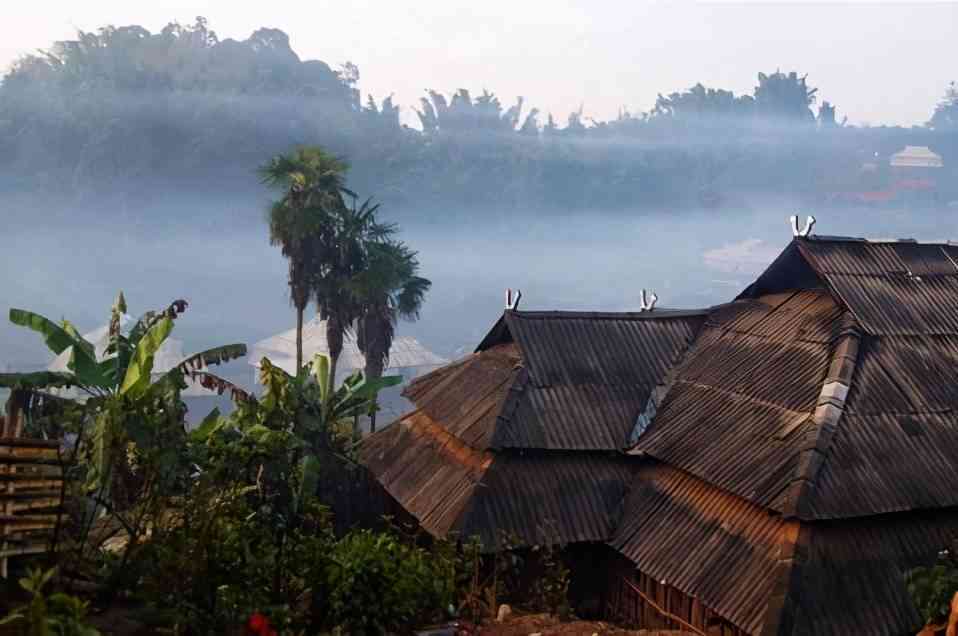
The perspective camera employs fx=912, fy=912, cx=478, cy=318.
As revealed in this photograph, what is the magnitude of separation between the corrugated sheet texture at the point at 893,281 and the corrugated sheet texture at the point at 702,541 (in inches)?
161

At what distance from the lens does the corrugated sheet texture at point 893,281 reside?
15602 millimetres

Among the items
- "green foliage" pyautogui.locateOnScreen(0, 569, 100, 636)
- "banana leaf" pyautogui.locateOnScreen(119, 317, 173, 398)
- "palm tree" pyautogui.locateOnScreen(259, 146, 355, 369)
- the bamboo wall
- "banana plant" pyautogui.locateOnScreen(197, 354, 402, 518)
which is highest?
"palm tree" pyautogui.locateOnScreen(259, 146, 355, 369)

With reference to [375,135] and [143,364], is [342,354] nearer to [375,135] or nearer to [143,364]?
[143,364]

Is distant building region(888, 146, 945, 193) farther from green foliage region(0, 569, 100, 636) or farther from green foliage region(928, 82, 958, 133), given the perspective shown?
green foliage region(0, 569, 100, 636)

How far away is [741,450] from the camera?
1408 centimetres

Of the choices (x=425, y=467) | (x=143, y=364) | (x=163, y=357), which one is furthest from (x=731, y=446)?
(x=163, y=357)

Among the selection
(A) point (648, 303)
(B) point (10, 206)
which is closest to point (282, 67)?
(B) point (10, 206)

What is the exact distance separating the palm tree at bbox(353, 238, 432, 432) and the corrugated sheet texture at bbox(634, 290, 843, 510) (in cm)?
1169

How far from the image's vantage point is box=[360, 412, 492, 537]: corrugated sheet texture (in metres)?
15.3

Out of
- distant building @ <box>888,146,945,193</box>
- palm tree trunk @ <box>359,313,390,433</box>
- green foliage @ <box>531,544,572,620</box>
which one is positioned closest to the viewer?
green foliage @ <box>531,544,572,620</box>

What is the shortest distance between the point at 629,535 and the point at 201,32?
96.4 meters

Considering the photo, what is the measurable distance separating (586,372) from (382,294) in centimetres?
1146

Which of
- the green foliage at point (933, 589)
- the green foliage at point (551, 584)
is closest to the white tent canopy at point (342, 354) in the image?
the green foliage at point (551, 584)

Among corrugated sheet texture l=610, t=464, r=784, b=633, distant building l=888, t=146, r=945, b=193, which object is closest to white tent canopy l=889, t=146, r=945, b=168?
distant building l=888, t=146, r=945, b=193
